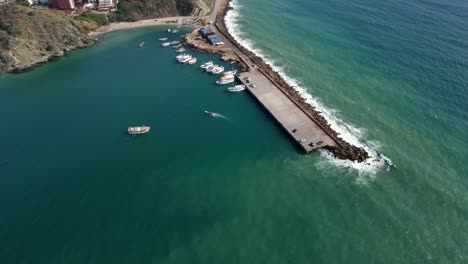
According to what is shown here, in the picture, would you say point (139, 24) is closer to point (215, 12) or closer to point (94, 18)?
point (94, 18)

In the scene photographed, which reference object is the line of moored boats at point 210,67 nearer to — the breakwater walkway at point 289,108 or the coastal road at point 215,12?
the breakwater walkway at point 289,108

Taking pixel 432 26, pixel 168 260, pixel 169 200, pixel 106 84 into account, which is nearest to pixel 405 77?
pixel 432 26

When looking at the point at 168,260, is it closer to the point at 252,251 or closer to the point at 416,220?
the point at 252,251

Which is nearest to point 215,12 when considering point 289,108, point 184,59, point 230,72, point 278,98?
point 184,59

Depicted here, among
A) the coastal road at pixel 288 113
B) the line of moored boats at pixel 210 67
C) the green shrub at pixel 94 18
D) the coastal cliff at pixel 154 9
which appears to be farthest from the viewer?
the coastal cliff at pixel 154 9

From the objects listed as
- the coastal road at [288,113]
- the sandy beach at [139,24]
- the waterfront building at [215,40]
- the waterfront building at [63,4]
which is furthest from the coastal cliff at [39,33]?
the coastal road at [288,113]
